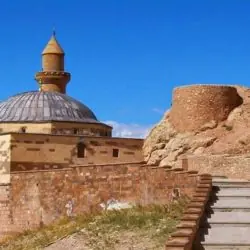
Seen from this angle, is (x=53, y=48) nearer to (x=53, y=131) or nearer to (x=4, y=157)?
(x=53, y=131)

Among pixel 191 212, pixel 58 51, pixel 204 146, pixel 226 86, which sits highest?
pixel 58 51

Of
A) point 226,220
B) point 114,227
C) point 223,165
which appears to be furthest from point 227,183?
point 226,220

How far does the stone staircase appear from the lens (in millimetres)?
13016

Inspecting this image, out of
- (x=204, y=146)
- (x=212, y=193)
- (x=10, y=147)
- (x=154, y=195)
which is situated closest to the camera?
(x=212, y=193)

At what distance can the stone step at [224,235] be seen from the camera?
13094 millimetres

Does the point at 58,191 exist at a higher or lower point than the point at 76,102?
lower

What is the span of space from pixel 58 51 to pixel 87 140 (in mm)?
10812

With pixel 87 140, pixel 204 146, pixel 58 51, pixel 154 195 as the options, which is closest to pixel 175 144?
pixel 204 146

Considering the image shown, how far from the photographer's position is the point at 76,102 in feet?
110

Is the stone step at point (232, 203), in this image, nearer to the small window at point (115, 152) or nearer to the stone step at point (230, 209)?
the stone step at point (230, 209)

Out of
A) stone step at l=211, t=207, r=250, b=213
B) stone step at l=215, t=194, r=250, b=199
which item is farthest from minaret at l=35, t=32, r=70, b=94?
stone step at l=211, t=207, r=250, b=213

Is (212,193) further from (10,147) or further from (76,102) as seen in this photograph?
(76,102)

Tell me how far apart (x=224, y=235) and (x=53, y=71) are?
22.5m

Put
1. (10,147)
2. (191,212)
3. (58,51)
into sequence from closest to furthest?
(191,212) → (10,147) → (58,51)
